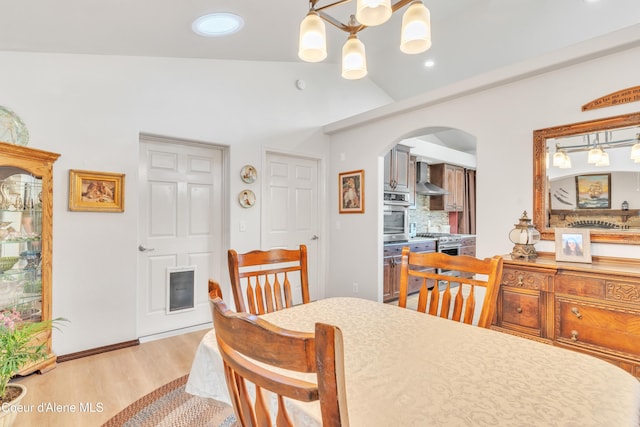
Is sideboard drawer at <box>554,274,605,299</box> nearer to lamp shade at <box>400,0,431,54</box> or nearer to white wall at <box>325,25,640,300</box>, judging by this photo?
white wall at <box>325,25,640,300</box>

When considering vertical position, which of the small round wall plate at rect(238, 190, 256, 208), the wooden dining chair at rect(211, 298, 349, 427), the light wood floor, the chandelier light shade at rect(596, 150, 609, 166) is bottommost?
the light wood floor

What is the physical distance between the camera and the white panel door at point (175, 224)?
3174mm

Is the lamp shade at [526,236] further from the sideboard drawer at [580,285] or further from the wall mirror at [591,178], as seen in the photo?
the sideboard drawer at [580,285]

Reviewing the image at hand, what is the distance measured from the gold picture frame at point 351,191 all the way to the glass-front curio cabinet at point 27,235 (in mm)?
2938

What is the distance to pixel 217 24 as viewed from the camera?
2.67 meters

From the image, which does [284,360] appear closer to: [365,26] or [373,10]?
[373,10]

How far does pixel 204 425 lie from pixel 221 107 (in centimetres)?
291

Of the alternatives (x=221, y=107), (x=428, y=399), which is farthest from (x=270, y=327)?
(x=221, y=107)

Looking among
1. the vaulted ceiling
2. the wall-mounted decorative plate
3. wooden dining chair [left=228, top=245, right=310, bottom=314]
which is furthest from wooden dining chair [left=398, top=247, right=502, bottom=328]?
the wall-mounted decorative plate

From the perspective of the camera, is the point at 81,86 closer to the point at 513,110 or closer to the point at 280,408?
the point at 280,408

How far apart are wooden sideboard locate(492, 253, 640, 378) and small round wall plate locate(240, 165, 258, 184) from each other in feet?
8.56

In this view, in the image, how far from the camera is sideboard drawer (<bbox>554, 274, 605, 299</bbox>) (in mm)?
1936

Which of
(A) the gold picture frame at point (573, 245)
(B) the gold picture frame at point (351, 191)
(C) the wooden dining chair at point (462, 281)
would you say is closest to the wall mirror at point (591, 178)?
(A) the gold picture frame at point (573, 245)

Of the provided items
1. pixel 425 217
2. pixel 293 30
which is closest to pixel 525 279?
pixel 293 30
